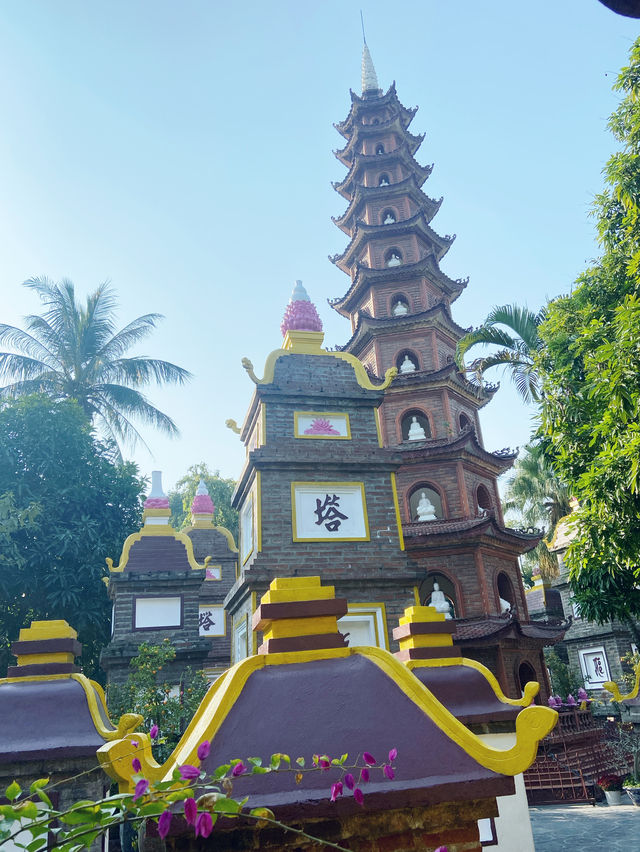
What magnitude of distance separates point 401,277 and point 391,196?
388cm

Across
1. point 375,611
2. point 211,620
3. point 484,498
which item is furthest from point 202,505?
point 375,611

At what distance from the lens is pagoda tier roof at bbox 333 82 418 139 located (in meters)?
26.0

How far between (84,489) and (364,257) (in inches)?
508

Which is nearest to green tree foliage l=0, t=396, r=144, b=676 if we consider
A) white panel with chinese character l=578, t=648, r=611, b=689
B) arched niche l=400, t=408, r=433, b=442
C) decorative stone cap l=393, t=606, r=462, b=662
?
arched niche l=400, t=408, r=433, b=442

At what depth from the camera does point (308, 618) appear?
4.05 metres

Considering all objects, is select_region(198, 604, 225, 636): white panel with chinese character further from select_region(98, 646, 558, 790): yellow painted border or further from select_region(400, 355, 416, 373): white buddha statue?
select_region(98, 646, 558, 790): yellow painted border

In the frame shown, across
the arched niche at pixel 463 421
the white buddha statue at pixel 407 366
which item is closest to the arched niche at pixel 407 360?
the white buddha statue at pixel 407 366

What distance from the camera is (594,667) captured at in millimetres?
25078

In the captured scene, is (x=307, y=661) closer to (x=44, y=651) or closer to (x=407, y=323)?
(x=44, y=651)

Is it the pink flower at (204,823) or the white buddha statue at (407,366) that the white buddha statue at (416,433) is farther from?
the pink flower at (204,823)

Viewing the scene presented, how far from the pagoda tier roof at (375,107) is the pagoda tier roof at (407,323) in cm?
969

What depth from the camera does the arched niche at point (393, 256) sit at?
23163mm

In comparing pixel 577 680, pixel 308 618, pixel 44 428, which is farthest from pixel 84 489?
pixel 577 680

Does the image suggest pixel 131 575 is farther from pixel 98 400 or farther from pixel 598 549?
pixel 598 549
